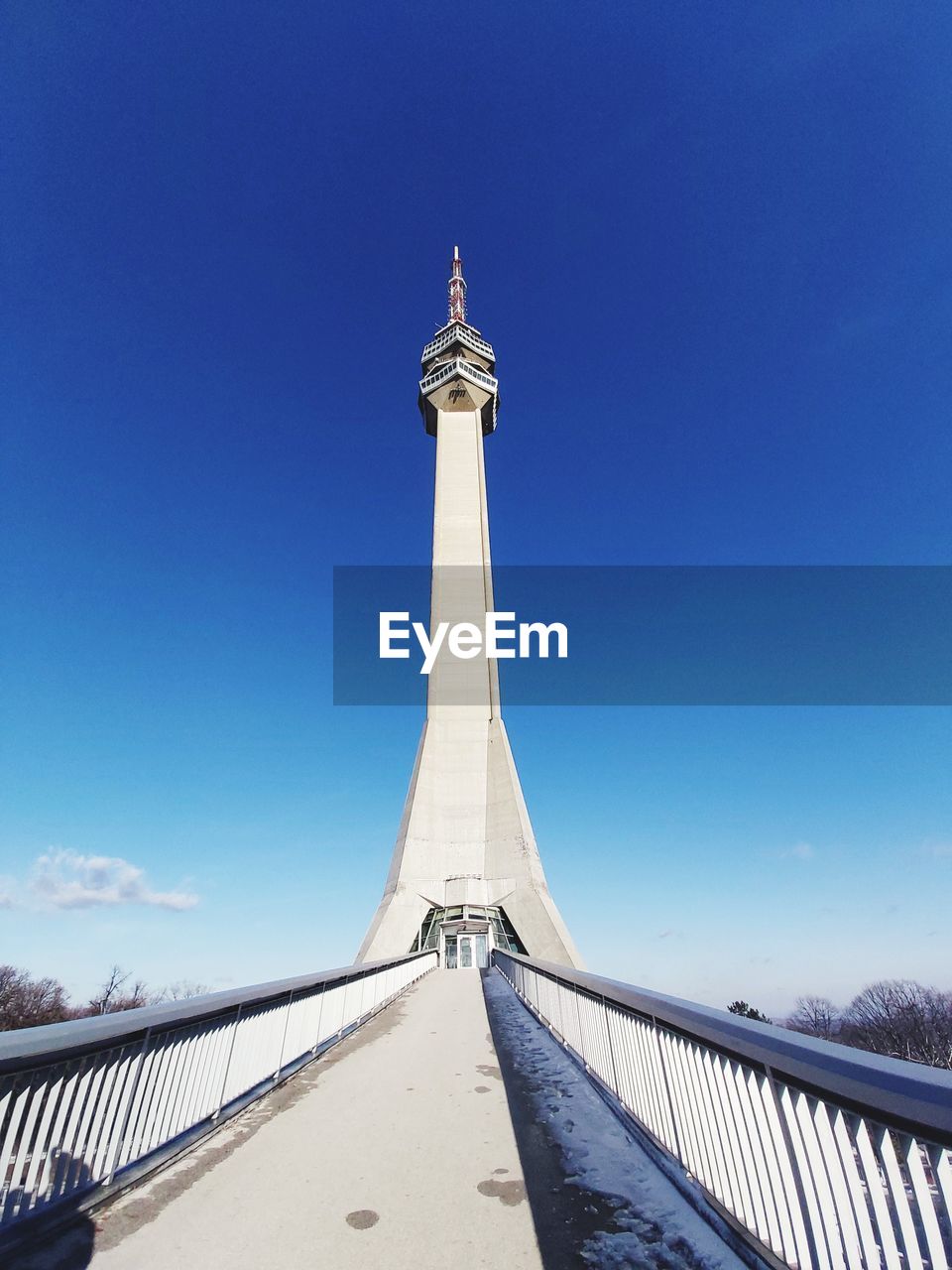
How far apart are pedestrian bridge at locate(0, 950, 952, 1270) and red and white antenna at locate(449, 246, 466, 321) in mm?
50906

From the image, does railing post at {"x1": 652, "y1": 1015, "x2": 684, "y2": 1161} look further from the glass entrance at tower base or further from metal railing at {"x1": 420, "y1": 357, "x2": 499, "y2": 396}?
metal railing at {"x1": 420, "y1": 357, "x2": 499, "y2": 396}

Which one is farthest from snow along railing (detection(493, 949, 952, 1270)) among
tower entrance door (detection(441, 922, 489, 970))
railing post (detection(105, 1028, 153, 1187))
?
tower entrance door (detection(441, 922, 489, 970))

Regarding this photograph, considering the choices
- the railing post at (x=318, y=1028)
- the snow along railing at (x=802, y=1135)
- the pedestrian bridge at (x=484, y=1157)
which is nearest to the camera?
the snow along railing at (x=802, y=1135)

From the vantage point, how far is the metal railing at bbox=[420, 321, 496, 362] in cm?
4353

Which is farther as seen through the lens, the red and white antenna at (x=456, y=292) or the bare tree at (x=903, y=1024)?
the red and white antenna at (x=456, y=292)

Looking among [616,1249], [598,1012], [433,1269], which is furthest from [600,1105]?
[433,1269]

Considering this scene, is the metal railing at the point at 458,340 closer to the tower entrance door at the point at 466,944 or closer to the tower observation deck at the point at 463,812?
the tower observation deck at the point at 463,812

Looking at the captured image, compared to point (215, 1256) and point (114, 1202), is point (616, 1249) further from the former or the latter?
point (114, 1202)

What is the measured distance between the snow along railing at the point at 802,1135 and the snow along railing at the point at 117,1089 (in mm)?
2564

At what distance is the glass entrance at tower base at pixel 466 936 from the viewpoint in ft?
84.2

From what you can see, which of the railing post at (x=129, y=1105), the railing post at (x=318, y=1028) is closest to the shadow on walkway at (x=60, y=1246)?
the railing post at (x=129, y=1105)

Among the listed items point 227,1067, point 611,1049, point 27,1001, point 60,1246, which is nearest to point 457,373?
point 611,1049

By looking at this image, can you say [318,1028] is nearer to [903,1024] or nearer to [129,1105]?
[129,1105]

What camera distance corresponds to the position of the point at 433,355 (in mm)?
44781
